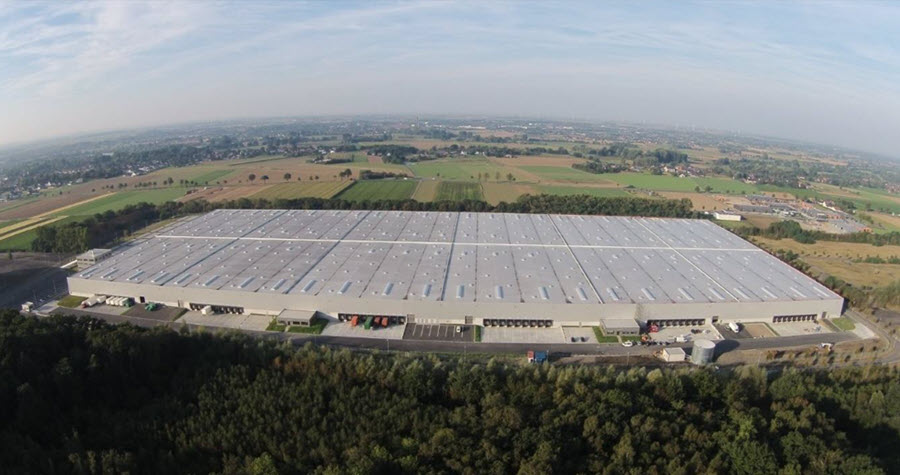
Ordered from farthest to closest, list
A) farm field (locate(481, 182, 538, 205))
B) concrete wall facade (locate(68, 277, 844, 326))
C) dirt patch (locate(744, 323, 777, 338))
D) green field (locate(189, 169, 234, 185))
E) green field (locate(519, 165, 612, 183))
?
1. green field (locate(519, 165, 612, 183))
2. green field (locate(189, 169, 234, 185))
3. farm field (locate(481, 182, 538, 205))
4. dirt patch (locate(744, 323, 777, 338))
5. concrete wall facade (locate(68, 277, 844, 326))

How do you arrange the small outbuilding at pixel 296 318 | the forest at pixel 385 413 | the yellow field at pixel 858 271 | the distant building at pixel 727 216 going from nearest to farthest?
the forest at pixel 385 413, the small outbuilding at pixel 296 318, the yellow field at pixel 858 271, the distant building at pixel 727 216

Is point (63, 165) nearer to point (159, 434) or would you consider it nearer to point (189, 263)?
point (189, 263)

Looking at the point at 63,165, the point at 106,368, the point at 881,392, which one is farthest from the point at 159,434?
the point at 63,165

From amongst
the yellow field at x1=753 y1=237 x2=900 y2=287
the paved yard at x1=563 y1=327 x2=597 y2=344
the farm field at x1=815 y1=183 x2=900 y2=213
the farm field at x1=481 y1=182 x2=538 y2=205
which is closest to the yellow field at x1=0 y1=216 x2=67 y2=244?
the farm field at x1=481 y1=182 x2=538 y2=205

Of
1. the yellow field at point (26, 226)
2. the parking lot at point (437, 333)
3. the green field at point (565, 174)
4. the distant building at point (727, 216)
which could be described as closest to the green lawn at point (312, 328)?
the parking lot at point (437, 333)

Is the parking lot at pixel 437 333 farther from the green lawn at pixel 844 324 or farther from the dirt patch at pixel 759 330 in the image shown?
the green lawn at pixel 844 324

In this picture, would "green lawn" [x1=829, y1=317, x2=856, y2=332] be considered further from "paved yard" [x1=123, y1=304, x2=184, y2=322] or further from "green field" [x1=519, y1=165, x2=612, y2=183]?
"green field" [x1=519, y1=165, x2=612, y2=183]
